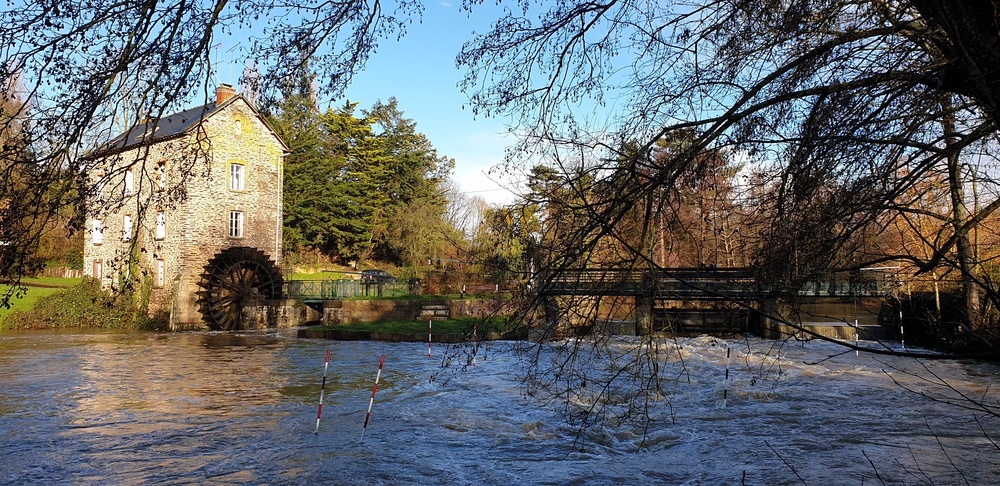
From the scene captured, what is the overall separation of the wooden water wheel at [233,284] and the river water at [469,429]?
475 inches

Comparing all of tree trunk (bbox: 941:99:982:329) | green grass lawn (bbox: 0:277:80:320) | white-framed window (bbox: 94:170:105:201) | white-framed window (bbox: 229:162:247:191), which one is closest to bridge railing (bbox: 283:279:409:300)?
white-framed window (bbox: 229:162:247:191)

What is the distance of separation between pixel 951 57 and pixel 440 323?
73.8 ft

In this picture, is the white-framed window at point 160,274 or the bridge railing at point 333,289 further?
the bridge railing at point 333,289

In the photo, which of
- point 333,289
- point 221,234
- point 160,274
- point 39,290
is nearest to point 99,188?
point 333,289

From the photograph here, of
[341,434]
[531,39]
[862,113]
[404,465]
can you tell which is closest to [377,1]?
[531,39]

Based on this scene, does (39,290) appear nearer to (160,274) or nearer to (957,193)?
(160,274)

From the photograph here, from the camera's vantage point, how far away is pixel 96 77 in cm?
382

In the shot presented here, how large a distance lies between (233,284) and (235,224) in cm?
337

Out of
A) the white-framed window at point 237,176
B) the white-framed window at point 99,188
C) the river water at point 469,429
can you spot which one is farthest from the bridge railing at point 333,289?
the white-framed window at point 99,188

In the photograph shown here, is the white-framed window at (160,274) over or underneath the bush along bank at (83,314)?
over

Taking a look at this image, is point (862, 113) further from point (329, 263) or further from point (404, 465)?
point (329, 263)

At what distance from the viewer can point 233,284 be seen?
29266 mm

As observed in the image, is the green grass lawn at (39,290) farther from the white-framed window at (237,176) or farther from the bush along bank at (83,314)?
the white-framed window at (237,176)

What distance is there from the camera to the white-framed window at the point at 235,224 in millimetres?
31250
